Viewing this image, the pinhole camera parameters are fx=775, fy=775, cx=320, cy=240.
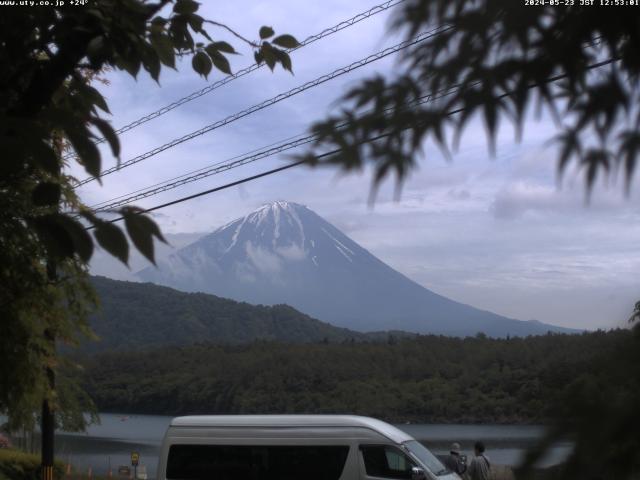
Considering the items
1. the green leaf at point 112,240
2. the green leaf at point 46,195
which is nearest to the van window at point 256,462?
the green leaf at point 46,195

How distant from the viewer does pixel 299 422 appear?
39.9ft

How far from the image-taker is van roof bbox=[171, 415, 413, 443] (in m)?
11.8

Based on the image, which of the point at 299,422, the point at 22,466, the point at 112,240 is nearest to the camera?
the point at 112,240

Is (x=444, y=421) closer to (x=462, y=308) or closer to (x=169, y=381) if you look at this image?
(x=169, y=381)

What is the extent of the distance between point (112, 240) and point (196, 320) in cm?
4370

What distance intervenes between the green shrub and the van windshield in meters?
6.77

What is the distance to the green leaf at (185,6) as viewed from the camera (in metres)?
4.32

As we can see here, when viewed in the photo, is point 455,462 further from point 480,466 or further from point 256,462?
point 256,462

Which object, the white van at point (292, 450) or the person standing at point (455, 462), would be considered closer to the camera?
the white van at point (292, 450)

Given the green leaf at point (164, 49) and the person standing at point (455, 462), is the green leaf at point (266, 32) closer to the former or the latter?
the green leaf at point (164, 49)

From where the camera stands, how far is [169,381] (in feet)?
72.2

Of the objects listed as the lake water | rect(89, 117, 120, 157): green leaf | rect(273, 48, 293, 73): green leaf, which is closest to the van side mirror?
the lake water

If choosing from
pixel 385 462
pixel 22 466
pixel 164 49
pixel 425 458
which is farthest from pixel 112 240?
pixel 22 466

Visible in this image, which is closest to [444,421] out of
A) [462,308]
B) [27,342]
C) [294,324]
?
[27,342]
